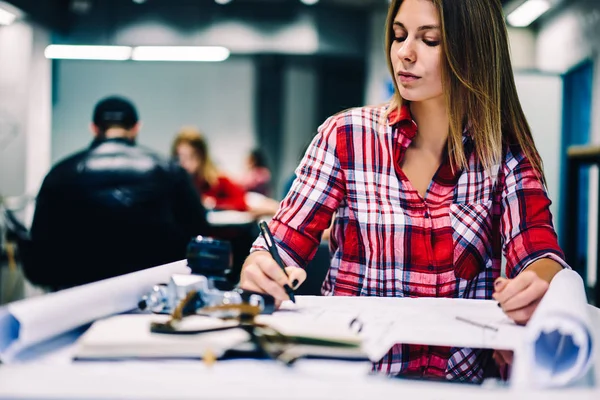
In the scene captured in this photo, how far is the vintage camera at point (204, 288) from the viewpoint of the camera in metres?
0.86

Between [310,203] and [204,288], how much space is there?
1.54 feet

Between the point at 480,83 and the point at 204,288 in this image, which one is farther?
the point at 480,83

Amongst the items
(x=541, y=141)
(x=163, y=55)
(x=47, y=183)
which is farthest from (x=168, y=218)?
(x=163, y=55)

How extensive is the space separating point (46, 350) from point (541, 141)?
22.1 feet

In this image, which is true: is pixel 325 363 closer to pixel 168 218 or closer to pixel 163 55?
pixel 168 218

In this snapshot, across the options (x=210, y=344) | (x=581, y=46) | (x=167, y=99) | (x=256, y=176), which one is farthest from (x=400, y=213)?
(x=167, y=99)

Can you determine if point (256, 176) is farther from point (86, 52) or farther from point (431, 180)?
point (431, 180)

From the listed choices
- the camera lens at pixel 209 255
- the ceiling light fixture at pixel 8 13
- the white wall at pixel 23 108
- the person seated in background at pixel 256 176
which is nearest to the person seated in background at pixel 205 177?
the person seated in background at pixel 256 176

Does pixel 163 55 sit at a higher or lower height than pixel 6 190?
higher

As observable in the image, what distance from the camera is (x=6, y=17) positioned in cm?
748

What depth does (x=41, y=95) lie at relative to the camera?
27.0 ft

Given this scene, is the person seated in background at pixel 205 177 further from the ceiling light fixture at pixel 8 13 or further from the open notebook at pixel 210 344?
the open notebook at pixel 210 344

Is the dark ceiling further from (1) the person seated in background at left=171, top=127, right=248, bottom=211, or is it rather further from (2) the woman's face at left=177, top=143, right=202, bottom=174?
(2) the woman's face at left=177, top=143, right=202, bottom=174

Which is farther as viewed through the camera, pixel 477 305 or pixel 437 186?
pixel 437 186
